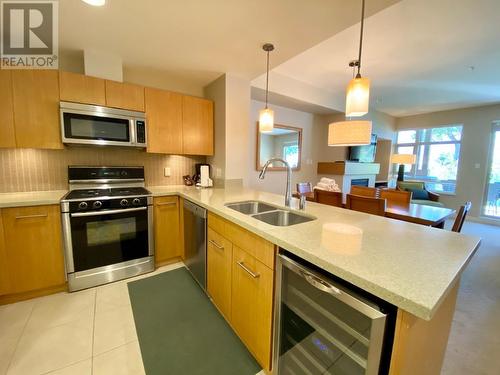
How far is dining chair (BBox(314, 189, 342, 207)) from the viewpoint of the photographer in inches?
100

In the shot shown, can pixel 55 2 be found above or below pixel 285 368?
above

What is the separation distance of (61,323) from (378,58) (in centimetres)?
430

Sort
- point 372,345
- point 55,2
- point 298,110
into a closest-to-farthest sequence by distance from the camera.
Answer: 1. point 372,345
2. point 55,2
3. point 298,110

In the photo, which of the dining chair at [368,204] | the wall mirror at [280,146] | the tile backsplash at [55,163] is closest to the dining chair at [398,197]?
the dining chair at [368,204]

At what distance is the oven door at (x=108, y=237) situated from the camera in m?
1.95

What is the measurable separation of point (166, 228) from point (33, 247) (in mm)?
1107

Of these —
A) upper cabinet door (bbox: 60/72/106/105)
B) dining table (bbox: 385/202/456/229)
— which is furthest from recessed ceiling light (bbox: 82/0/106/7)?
dining table (bbox: 385/202/456/229)

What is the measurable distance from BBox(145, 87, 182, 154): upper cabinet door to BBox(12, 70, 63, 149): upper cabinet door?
2.68 feet

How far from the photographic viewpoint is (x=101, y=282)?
6.89 ft

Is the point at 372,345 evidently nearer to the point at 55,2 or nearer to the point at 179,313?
the point at 179,313

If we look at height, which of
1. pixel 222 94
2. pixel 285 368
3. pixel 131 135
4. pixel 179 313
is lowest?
pixel 179 313

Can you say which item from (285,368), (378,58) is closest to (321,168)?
(378,58)

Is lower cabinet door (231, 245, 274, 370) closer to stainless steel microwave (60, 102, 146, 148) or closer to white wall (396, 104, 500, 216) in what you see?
stainless steel microwave (60, 102, 146, 148)

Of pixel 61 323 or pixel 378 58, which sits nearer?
pixel 61 323
